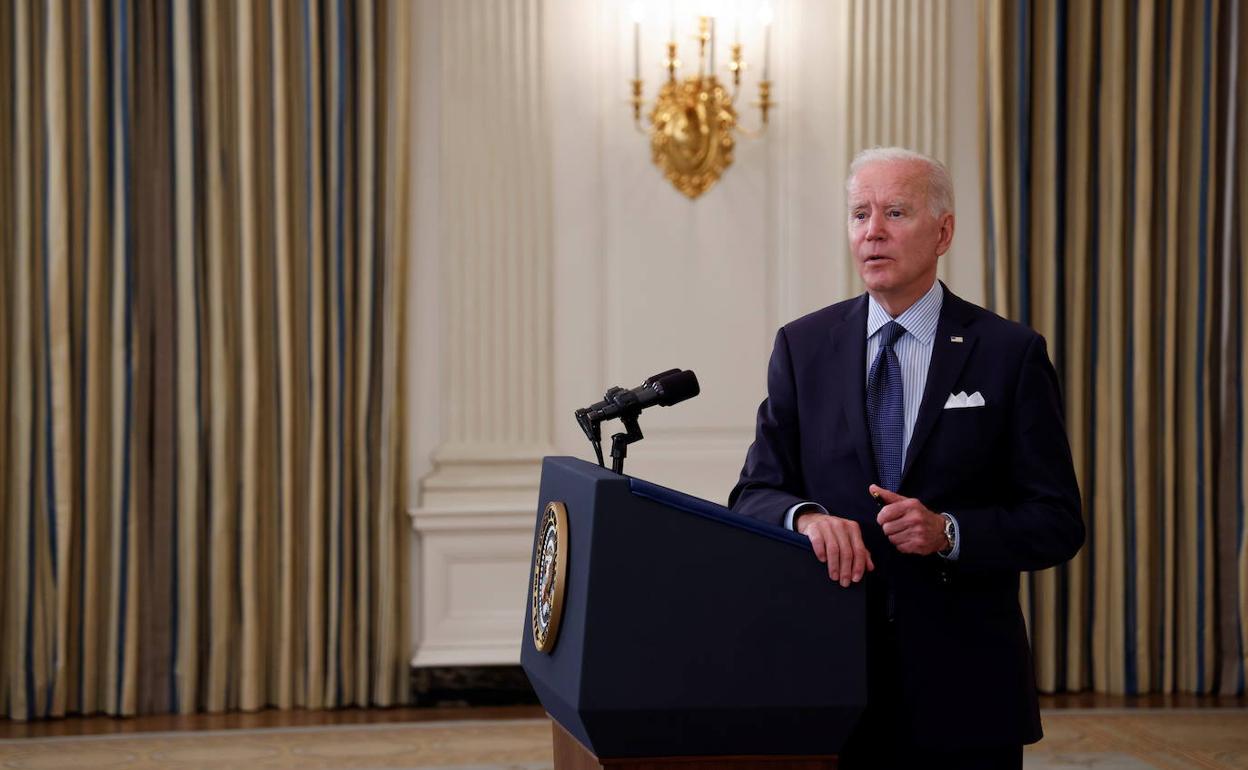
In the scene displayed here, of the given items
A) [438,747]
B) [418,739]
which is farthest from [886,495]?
[418,739]

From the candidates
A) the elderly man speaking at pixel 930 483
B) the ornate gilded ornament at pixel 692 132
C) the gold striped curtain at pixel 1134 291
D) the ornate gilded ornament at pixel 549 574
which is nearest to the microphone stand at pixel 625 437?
the ornate gilded ornament at pixel 549 574

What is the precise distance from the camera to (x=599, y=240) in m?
5.18

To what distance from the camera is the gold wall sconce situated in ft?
16.7

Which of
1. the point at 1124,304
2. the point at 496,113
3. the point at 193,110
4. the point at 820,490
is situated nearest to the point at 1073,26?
the point at 1124,304

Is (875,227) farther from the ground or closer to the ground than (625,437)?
farther from the ground

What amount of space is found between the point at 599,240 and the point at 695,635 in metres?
3.63

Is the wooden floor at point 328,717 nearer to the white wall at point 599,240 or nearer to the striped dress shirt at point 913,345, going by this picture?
the white wall at point 599,240

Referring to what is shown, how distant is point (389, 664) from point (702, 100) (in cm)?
250

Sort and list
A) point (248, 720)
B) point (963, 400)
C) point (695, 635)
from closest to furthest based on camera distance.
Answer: point (695, 635) → point (963, 400) → point (248, 720)

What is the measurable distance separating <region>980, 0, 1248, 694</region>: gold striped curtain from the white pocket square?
11.1 feet

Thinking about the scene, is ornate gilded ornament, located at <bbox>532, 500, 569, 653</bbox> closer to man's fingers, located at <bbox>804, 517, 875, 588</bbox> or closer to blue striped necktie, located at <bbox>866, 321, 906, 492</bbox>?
man's fingers, located at <bbox>804, 517, 875, 588</bbox>

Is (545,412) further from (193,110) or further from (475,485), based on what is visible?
(193,110)

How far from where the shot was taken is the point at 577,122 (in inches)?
203

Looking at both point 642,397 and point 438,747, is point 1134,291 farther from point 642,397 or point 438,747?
point 642,397
